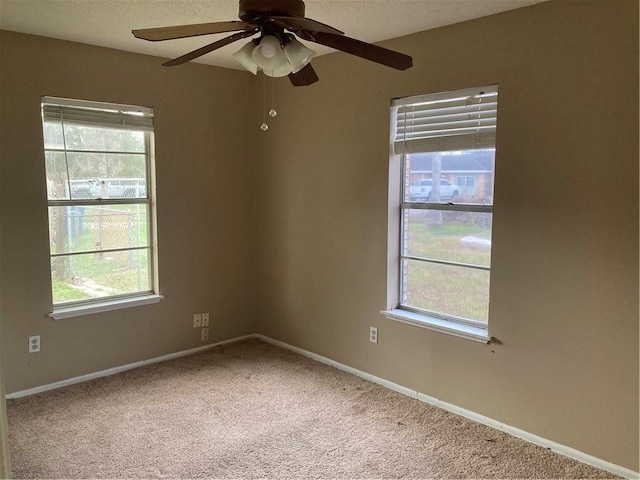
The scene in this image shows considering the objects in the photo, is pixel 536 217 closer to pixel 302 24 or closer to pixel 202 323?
pixel 302 24

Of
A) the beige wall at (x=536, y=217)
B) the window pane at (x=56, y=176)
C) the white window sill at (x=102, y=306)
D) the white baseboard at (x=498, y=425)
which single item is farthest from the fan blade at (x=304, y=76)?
the white window sill at (x=102, y=306)

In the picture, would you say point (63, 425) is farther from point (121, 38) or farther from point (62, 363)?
point (121, 38)

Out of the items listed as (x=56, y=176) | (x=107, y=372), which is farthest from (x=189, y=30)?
(x=107, y=372)

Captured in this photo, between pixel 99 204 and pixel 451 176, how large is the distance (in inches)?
96.2

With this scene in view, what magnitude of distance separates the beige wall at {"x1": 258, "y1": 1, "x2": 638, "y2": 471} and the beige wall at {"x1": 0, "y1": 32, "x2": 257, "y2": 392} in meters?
0.99

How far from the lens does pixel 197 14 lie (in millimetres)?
2752

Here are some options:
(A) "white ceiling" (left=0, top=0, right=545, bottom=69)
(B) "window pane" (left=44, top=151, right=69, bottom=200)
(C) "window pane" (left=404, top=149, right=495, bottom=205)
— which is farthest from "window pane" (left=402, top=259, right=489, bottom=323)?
(B) "window pane" (left=44, top=151, right=69, bottom=200)

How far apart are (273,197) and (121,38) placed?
5.36 ft

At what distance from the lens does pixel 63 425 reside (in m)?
2.92

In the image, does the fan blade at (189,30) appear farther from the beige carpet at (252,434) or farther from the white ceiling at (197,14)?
the beige carpet at (252,434)

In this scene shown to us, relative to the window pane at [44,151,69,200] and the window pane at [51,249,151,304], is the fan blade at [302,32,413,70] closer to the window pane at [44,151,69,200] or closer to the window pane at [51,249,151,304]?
the window pane at [44,151,69,200]

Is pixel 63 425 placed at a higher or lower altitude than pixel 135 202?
lower

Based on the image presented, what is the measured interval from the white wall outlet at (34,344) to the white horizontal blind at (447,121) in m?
2.69

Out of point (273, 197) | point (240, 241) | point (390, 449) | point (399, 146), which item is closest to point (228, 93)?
point (273, 197)
